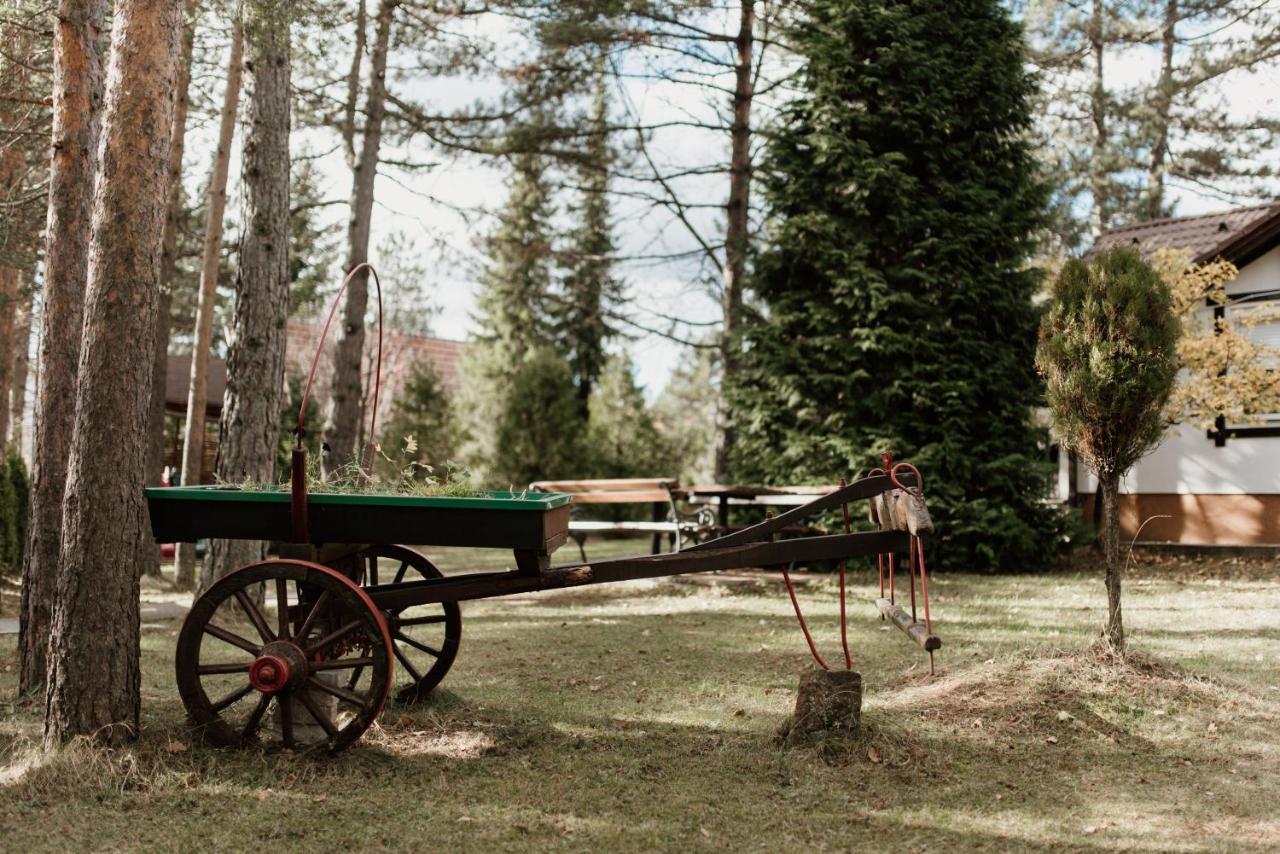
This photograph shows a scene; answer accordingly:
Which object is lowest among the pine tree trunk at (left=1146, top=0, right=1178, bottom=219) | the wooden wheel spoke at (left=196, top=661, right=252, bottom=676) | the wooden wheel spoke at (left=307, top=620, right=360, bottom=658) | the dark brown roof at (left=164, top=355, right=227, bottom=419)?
the wooden wheel spoke at (left=196, top=661, right=252, bottom=676)

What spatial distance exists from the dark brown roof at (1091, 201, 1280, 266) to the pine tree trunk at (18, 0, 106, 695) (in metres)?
11.9

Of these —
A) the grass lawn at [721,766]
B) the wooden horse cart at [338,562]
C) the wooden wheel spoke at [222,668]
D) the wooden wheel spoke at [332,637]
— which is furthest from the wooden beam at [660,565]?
the grass lawn at [721,766]

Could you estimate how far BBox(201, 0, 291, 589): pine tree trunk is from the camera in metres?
8.59

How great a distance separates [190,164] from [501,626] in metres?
9.09

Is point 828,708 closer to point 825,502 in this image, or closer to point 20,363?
point 825,502

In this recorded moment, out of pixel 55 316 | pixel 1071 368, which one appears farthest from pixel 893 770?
pixel 55 316

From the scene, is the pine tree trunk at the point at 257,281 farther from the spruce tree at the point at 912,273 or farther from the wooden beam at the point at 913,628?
the spruce tree at the point at 912,273

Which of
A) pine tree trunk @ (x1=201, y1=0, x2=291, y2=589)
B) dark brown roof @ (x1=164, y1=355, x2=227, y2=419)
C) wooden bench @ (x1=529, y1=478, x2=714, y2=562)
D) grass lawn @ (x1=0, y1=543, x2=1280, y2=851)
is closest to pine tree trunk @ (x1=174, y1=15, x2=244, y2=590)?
pine tree trunk @ (x1=201, y1=0, x2=291, y2=589)

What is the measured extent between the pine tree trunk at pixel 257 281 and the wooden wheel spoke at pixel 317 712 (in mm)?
4250

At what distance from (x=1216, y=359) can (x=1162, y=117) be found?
38.0 ft

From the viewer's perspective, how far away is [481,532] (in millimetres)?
4570

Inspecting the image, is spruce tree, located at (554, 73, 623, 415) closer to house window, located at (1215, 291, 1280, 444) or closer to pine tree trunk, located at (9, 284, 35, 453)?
pine tree trunk, located at (9, 284, 35, 453)

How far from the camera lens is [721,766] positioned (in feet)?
15.6

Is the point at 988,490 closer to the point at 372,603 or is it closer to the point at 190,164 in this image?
the point at 372,603
